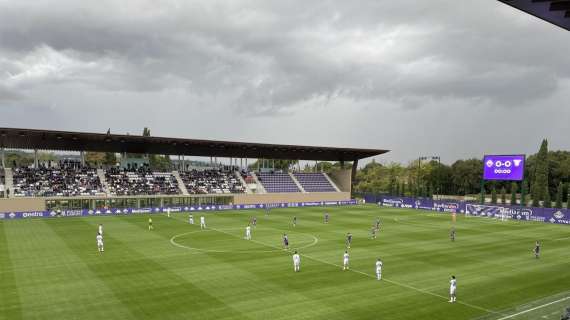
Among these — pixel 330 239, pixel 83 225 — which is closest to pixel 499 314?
pixel 330 239

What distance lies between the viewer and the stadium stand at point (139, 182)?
2761 inches

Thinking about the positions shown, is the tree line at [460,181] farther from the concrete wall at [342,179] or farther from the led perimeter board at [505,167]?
the led perimeter board at [505,167]

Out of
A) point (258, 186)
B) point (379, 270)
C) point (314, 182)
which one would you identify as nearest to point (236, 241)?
point (379, 270)

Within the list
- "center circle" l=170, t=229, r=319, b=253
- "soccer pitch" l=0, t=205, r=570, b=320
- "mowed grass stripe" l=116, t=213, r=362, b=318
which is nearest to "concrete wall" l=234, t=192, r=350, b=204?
"soccer pitch" l=0, t=205, r=570, b=320

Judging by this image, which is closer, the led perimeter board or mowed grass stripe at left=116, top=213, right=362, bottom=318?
mowed grass stripe at left=116, top=213, right=362, bottom=318

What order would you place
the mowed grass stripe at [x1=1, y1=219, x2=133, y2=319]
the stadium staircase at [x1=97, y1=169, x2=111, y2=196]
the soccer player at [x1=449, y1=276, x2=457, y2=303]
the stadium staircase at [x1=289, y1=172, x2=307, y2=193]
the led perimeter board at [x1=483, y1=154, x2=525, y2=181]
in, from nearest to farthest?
the mowed grass stripe at [x1=1, y1=219, x2=133, y2=319]
the soccer player at [x1=449, y1=276, x2=457, y2=303]
the led perimeter board at [x1=483, y1=154, x2=525, y2=181]
the stadium staircase at [x1=97, y1=169, x2=111, y2=196]
the stadium staircase at [x1=289, y1=172, x2=307, y2=193]

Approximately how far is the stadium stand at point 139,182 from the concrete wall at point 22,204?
10.0 meters

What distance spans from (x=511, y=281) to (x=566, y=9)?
20.7m

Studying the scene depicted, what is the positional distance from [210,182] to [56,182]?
992 inches

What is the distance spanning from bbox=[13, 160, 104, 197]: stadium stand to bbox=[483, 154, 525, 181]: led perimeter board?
58248 millimetres

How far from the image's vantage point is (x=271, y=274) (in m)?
28.0

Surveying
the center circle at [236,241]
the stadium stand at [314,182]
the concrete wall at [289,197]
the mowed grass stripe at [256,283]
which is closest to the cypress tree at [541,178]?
the concrete wall at [289,197]

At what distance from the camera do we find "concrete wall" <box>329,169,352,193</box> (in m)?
94.0

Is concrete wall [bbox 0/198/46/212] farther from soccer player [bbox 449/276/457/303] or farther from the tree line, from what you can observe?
the tree line
